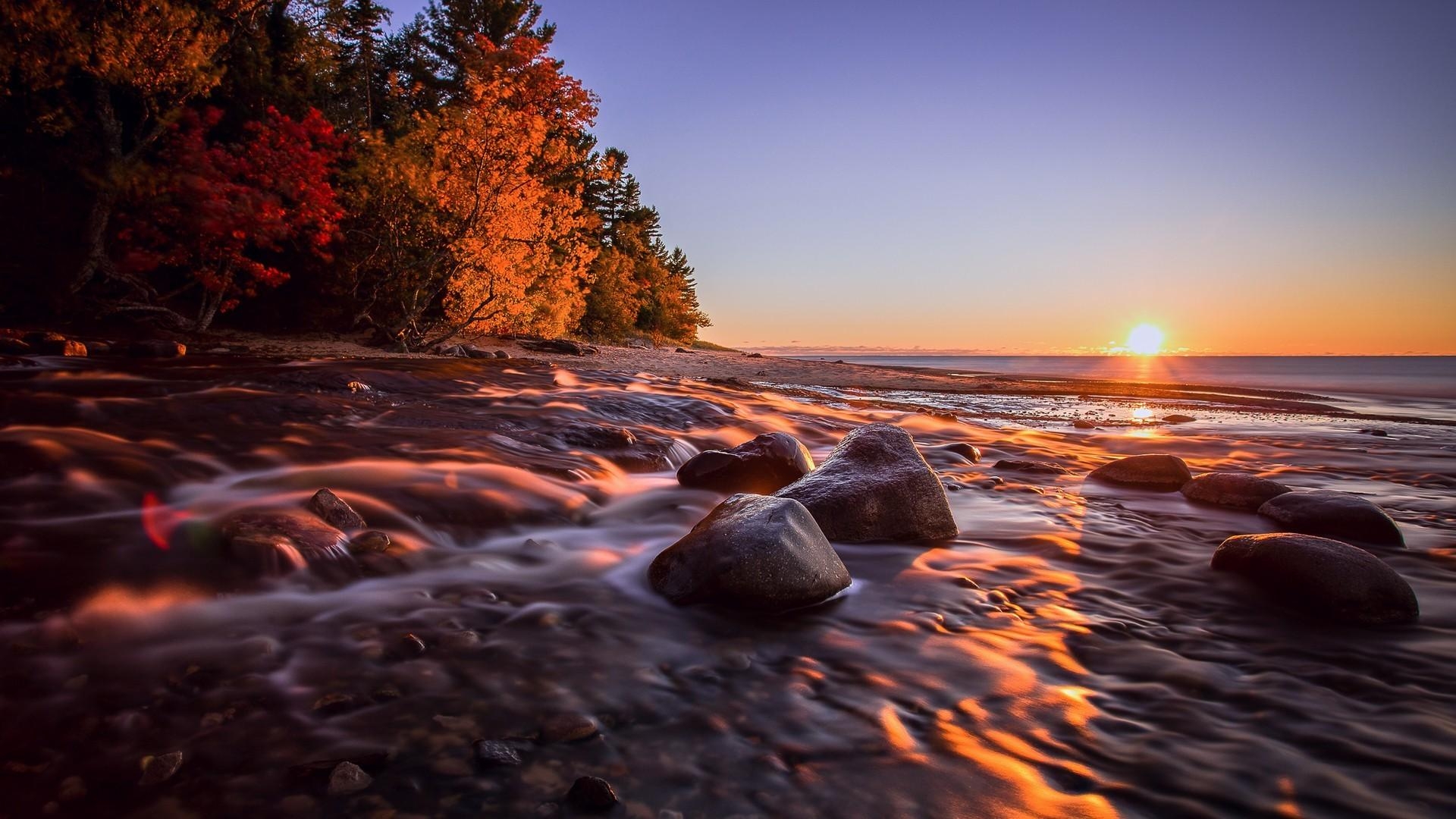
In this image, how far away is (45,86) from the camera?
1426cm

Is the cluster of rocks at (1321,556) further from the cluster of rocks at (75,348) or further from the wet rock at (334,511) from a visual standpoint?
the cluster of rocks at (75,348)

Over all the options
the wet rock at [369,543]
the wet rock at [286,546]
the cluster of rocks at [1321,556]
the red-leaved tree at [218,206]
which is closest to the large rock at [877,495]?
the cluster of rocks at [1321,556]

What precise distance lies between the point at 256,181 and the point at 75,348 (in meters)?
8.21

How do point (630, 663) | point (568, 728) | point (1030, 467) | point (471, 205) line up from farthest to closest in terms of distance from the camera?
1. point (471, 205)
2. point (1030, 467)
3. point (630, 663)
4. point (568, 728)

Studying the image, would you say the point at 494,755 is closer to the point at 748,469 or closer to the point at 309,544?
the point at 309,544

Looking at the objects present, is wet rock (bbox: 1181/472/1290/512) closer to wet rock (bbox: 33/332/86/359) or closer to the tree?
wet rock (bbox: 33/332/86/359)

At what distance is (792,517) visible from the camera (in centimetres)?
377

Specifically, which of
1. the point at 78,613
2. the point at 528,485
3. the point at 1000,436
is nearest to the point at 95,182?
the point at 528,485

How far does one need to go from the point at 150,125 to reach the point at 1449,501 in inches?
1040

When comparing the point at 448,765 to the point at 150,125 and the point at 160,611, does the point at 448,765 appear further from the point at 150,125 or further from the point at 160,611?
Answer: the point at 150,125

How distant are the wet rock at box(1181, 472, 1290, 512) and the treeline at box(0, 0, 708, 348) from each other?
643 inches

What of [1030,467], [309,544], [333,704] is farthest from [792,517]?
[1030,467]

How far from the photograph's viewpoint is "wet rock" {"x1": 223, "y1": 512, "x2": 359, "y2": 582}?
11.2ft

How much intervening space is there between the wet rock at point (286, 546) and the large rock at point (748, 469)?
3.13 m
